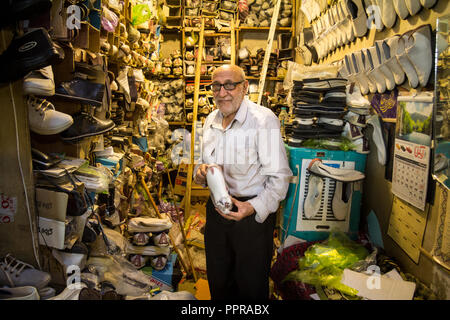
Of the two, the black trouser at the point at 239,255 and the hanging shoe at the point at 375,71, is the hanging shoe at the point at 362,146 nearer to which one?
the hanging shoe at the point at 375,71

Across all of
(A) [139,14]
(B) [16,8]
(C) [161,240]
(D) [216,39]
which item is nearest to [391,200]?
(C) [161,240]

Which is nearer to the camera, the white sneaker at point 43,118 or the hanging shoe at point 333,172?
the white sneaker at point 43,118

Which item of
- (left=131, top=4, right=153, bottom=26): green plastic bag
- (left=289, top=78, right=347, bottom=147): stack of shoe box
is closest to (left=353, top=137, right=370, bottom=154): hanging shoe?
(left=289, top=78, right=347, bottom=147): stack of shoe box

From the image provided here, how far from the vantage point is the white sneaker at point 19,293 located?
1171 millimetres

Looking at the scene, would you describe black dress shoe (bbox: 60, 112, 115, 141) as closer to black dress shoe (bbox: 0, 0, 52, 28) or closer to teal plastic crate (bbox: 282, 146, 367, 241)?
black dress shoe (bbox: 0, 0, 52, 28)

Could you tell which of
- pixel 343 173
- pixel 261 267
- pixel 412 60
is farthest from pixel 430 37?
pixel 261 267

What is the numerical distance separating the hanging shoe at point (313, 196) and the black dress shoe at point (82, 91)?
1.52 meters

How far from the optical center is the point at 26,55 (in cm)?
112

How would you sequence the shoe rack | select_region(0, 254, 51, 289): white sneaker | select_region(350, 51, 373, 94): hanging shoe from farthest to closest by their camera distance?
the shoe rack → select_region(350, 51, 373, 94): hanging shoe → select_region(0, 254, 51, 289): white sneaker

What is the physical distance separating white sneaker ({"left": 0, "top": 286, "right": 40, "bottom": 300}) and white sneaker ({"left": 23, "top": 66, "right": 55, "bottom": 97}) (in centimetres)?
79

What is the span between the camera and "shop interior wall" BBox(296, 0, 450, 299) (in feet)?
5.13

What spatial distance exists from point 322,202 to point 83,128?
168 centimetres

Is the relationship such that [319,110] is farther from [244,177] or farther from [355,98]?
[244,177]

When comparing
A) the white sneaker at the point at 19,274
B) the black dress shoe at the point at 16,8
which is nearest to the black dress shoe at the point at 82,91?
the black dress shoe at the point at 16,8
